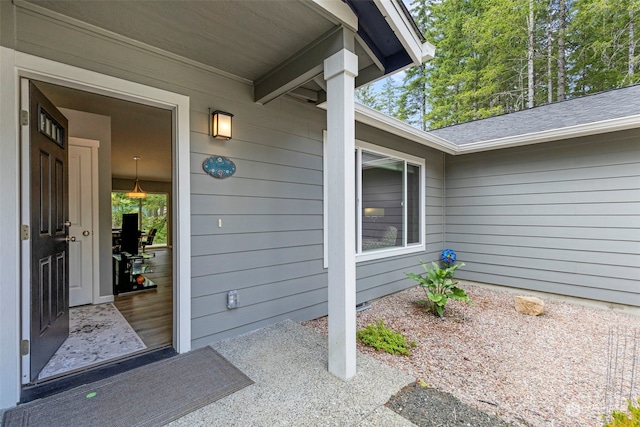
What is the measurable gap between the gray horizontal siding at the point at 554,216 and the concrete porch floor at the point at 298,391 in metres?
3.82

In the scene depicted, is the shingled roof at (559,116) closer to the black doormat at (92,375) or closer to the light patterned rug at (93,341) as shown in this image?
the black doormat at (92,375)

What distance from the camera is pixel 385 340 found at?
9.30 ft

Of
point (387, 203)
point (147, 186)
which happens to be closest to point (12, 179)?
point (387, 203)

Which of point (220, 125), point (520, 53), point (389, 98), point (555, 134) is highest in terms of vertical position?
point (389, 98)

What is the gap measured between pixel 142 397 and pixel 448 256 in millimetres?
5060

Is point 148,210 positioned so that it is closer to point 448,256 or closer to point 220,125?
point 220,125

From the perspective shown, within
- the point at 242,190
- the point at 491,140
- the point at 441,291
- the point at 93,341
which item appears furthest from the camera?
the point at 491,140

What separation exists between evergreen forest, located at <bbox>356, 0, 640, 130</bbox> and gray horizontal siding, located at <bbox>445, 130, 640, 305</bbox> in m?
6.88

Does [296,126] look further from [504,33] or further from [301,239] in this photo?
[504,33]

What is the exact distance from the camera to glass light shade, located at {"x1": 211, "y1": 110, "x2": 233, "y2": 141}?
8.41ft

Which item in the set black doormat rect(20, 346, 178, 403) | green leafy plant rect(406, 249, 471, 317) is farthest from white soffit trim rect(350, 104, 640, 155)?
black doormat rect(20, 346, 178, 403)

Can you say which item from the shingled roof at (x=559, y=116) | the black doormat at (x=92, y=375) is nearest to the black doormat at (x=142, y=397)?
the black doormat at (x=92, y=375)

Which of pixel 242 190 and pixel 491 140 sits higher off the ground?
pixel 491 140

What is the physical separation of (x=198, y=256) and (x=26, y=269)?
107cm
